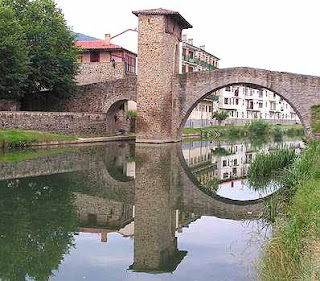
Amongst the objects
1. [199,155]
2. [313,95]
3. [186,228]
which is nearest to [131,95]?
[199,155]

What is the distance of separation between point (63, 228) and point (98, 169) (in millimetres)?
9414

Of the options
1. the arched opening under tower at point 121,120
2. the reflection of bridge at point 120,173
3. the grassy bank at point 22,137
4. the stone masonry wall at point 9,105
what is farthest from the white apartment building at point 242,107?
the reflection of bridge at point 120,173

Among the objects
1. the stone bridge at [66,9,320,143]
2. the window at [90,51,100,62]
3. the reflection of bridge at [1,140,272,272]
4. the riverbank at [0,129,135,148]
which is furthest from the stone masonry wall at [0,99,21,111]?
the reflection of bridge at [1,140,272,272]

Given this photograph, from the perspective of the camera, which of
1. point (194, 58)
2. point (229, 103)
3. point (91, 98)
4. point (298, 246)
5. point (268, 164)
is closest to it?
point (298, 246)

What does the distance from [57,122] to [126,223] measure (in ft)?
75.4

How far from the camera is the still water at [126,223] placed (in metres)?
7.73

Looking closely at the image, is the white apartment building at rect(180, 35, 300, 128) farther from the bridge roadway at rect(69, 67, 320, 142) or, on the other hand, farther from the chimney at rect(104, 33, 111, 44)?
the bridge roadway at rect(69, 67, 320, 142)

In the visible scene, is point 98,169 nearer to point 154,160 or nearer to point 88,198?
point 154,160

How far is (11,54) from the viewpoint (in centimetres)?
2970

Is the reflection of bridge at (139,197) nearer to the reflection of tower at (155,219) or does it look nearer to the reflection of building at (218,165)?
the reflection of tower at (155,219)

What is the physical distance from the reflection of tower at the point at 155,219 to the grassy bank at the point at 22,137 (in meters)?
8.62

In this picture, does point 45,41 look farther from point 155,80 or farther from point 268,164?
Answer: point 268,164

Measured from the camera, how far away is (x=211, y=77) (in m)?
33.7

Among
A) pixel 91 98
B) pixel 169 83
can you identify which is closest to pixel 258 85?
pixel 169 83
